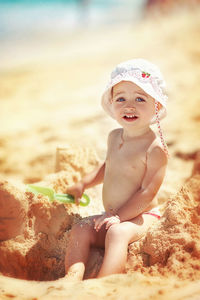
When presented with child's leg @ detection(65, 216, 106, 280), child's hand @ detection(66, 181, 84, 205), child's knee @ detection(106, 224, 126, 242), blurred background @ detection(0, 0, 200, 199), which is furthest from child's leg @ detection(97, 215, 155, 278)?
blurred background @ detection(0, 0, 200, 199)

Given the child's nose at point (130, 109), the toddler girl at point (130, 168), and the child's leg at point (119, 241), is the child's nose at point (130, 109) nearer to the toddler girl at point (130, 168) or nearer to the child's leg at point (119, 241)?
the toddler girl at point (130, 168)

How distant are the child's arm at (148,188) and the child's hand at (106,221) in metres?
0.04

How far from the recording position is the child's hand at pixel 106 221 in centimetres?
181

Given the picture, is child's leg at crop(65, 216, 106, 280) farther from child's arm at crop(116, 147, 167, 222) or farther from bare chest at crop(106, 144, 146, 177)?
bare chest at crop(106, 144, 146, 177)

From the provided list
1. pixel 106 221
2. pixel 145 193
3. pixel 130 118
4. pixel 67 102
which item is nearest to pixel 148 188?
pixel 145 193

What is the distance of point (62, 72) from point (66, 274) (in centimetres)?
668

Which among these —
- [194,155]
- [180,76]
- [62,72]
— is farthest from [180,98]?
[62,72]

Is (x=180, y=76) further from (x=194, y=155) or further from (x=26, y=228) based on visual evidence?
(x=26, y=228)

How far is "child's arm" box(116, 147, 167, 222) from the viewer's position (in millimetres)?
1868

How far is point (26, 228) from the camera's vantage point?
1.90m

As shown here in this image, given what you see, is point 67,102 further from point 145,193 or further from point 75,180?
point 145,193

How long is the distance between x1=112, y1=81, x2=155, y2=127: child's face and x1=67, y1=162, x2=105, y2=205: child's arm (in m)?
0.38

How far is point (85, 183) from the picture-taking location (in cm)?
216

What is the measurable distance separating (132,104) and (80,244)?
28.4 inches
